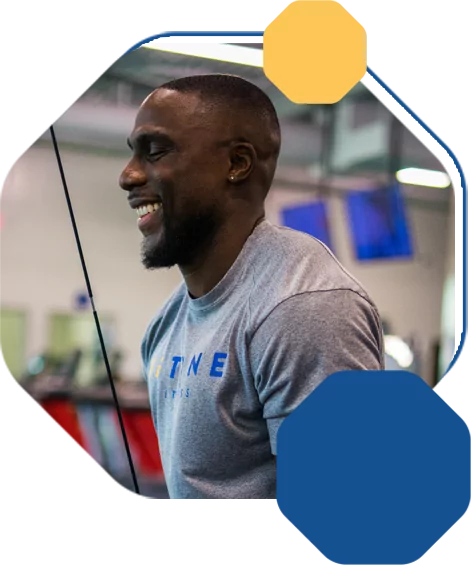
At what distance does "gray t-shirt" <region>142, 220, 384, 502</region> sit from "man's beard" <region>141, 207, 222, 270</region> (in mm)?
48

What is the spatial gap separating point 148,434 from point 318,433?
181 cm

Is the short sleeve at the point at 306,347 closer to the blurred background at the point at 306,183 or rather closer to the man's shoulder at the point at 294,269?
the man's shoulder at the point at 294,269

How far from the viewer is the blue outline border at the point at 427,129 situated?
2.26 ft

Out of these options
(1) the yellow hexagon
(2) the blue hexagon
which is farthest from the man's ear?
(2) the blue hexagon

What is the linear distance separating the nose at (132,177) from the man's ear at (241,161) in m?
0.09

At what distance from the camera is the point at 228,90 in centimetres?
79

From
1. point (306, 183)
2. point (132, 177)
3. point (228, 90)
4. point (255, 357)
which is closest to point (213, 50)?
point (228, 90)

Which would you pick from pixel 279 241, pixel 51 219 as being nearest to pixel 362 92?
pixel 279 241

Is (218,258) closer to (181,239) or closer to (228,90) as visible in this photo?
(181,239)

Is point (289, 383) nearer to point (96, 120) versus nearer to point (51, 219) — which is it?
point (96, 120)

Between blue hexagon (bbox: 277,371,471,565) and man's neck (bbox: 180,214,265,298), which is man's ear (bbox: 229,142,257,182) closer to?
man's neck (bbox: 180,214,265,298)

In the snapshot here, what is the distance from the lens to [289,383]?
0.67m

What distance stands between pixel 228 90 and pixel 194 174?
0.34 ft

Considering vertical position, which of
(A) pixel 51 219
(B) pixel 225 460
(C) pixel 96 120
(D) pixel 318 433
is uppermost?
(C) pixel 96 120
